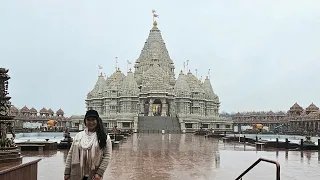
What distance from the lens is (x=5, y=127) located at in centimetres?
1543

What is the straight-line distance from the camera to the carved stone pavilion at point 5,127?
583 inches

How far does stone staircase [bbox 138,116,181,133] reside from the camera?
60.7 m

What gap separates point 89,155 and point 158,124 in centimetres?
5698

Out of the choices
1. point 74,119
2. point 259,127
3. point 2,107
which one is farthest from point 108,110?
point 2,107

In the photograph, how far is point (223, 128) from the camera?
256 ft

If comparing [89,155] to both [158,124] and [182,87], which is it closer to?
[158,124]

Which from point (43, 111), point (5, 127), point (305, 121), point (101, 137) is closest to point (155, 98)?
point (305, 121)

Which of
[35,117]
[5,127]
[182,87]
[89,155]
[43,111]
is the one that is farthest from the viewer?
[43,111]

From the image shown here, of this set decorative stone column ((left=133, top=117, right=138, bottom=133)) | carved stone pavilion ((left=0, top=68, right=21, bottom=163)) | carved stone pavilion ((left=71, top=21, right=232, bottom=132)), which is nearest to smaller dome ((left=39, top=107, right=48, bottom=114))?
carved stone pavilion ((left=71, top=21, right=232, bottom=132))

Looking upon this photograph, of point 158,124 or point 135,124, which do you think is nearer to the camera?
point 135,124

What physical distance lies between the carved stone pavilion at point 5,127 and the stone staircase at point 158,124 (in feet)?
143

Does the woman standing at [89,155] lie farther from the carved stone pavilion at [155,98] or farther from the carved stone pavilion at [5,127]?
the carved stone pavilion at [155,98]

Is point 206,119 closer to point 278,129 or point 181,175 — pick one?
point 278,129

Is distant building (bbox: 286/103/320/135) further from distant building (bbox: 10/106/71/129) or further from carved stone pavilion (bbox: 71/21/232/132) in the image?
distant building (bbox: 10/106/71/129)
